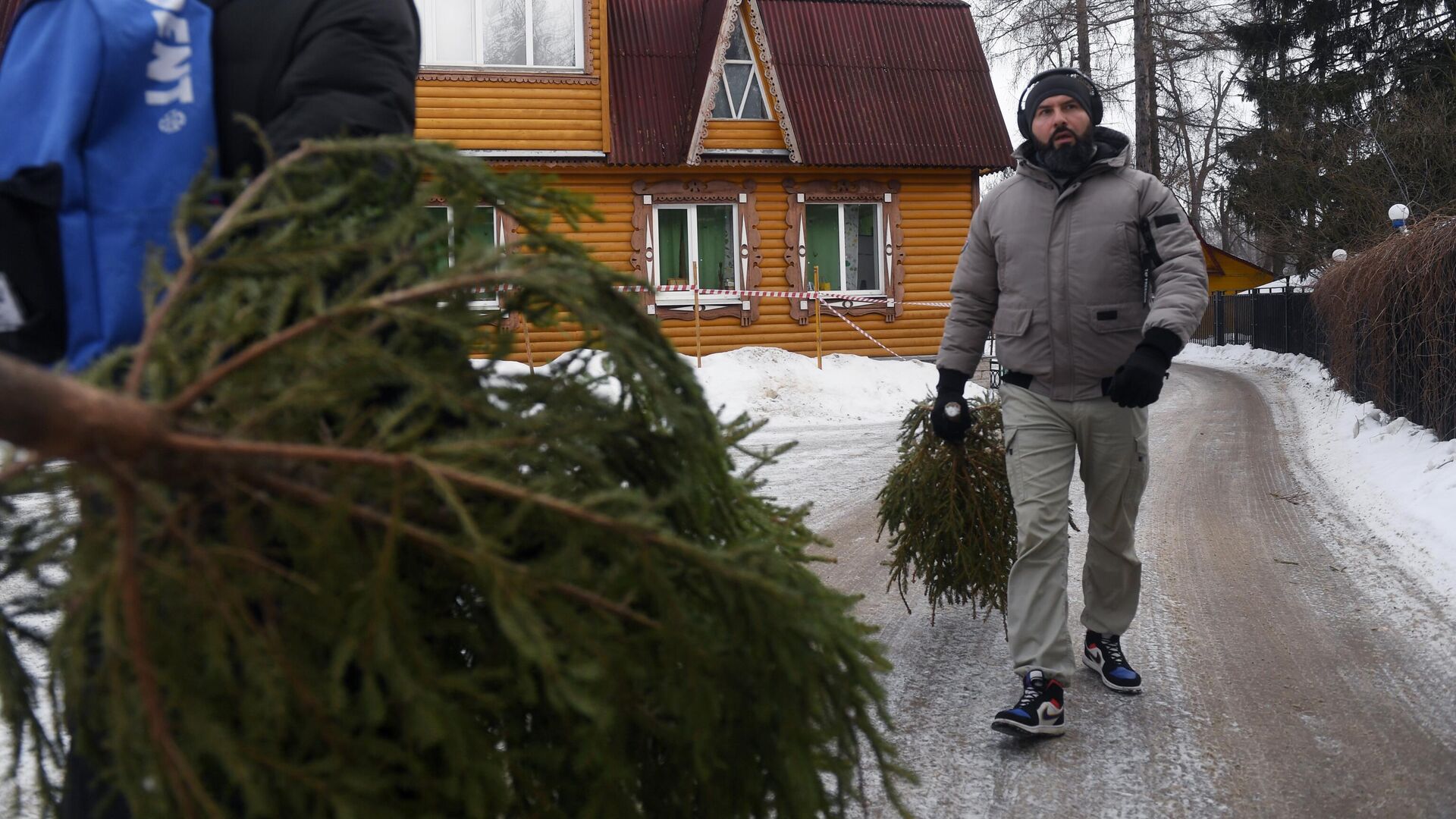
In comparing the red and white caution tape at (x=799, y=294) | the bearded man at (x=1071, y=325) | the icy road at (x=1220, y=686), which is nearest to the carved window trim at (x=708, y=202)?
the red and white caution tape at (x=799, y=294)

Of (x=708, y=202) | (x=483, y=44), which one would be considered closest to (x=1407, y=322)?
(x=708, y=202)

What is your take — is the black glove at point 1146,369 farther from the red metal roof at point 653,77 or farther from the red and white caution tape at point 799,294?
the red metal roof at point 653,77

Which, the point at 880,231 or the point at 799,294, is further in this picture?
the point at 880,231

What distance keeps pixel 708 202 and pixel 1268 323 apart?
49.3 feet

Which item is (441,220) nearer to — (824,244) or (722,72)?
(722,72)

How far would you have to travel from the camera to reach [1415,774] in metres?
3.40

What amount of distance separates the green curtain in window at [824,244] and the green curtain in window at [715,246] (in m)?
1.33

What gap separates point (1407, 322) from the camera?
978 cm

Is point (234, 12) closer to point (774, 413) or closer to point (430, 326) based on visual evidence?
point (430, 326)

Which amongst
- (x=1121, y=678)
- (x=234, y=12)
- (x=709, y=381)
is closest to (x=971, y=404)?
(x=1121, y=678)

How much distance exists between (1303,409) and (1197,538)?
8660 mm

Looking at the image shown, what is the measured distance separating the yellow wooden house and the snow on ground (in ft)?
24.1

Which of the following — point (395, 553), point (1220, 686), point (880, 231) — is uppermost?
point (880, 231)

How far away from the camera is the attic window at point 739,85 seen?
Answer: 18.6 metres
